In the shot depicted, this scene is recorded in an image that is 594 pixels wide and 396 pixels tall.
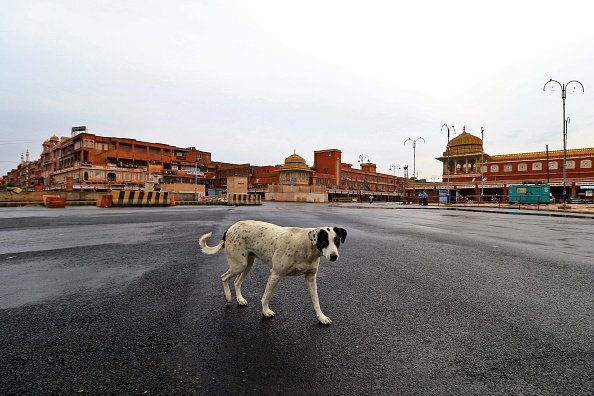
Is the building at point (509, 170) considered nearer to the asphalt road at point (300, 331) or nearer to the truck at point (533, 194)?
the truck at point (533, 194)

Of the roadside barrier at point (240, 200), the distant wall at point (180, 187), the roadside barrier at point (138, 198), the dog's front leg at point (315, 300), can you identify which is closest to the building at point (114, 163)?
A: the distant wall at point (180, 187)

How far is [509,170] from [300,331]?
74.7 metres

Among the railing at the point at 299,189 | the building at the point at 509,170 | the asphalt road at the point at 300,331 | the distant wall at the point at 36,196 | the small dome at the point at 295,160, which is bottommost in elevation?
the asphalt road at the point at 300,331

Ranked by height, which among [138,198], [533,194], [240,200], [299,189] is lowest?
[240,200]

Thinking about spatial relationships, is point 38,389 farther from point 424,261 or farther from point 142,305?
point 424,261

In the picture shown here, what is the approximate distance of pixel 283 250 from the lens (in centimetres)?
354

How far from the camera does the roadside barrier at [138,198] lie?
31.0 m

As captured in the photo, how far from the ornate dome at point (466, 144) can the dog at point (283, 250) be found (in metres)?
82.4

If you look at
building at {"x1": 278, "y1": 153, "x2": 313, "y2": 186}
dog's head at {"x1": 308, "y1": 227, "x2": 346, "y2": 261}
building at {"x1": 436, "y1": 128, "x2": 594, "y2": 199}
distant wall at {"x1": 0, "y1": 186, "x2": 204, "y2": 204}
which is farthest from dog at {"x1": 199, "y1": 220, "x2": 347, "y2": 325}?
building at {"x1": 278, "y1": 153, "x2": 313, "y2": 186}

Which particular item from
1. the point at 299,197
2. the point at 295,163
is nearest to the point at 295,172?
Answer: the point at 295,163

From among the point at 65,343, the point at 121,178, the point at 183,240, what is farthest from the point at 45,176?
the point at 65,343

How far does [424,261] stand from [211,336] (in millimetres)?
5208

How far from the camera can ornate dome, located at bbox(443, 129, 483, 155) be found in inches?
2977

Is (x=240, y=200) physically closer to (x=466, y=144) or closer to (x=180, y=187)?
(x=180, y=187)
